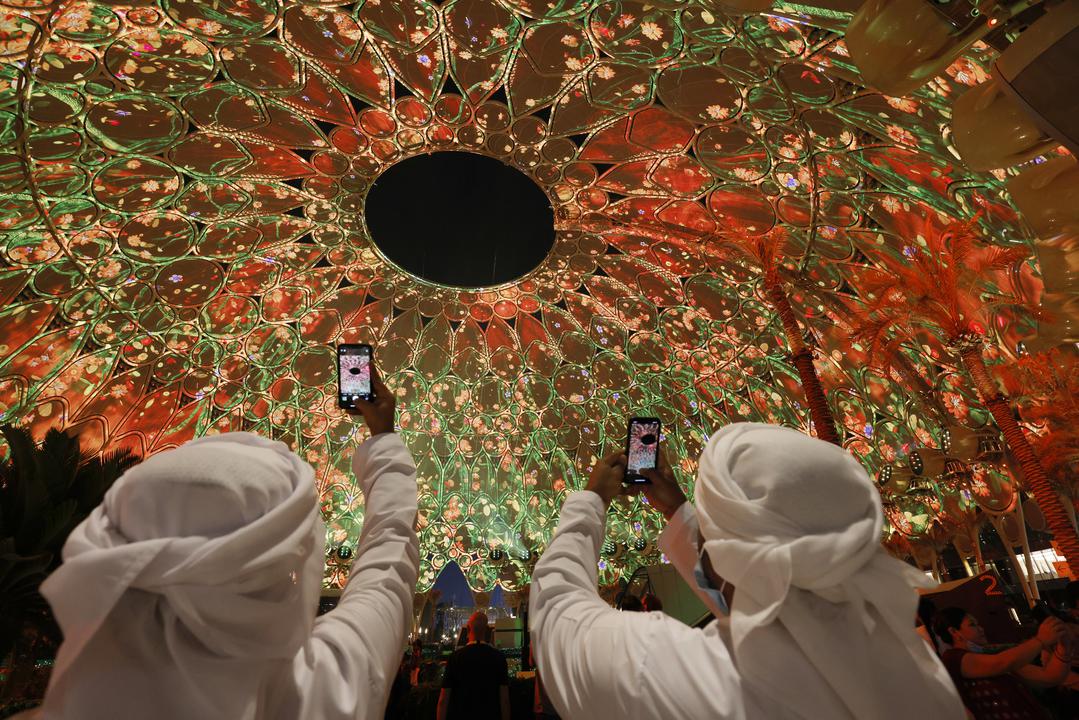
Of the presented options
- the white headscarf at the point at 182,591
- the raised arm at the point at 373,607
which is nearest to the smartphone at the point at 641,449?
the raised arm at the point at 373,607

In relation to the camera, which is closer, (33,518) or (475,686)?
(475,686)

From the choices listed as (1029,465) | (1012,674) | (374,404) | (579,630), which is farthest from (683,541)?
(1029,465)

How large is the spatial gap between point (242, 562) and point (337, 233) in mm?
10631

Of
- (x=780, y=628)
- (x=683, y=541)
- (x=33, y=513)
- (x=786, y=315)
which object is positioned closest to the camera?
(x=780, y=628)

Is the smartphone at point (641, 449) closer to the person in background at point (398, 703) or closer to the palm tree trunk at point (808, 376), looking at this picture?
the palm tree trunk at point (808, 376)

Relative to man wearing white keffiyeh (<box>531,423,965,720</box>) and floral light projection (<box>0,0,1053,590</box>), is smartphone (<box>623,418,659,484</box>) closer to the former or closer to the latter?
man wearing white keffiyeh (<box>531,423,965,720</box>)

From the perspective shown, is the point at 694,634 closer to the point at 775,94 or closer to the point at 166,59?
the point at 775,94

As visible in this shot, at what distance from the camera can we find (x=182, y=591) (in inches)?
39.5

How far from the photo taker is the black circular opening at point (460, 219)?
9633 mm

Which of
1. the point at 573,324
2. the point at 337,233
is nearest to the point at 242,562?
the point at 337,233

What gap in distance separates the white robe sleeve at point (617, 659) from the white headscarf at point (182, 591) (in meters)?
0.67

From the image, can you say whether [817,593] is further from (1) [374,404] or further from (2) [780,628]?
(1) [374,404]

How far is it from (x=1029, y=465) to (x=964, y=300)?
2532 millimetres

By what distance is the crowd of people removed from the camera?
100cm
